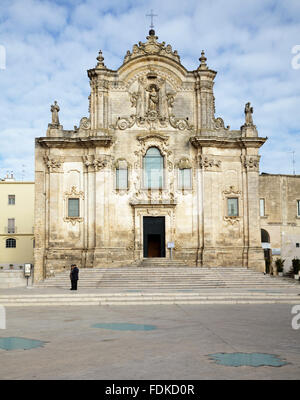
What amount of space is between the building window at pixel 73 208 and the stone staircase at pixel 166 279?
4.38m

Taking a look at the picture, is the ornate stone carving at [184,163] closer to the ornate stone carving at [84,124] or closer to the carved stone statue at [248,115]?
the carved stone statue at [248,115]

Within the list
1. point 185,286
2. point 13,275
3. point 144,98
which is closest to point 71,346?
point 185,286

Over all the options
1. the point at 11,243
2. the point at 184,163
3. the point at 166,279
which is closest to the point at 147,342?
the point at 166,279

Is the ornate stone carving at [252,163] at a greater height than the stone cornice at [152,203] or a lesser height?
greater

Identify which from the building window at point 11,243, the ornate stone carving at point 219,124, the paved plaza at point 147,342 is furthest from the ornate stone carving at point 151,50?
the building window at point 11,243

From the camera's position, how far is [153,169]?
35.3 meters

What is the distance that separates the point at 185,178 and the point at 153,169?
7.41 ft

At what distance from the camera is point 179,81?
3594 centimetres

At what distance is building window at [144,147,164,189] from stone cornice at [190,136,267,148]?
2574mm

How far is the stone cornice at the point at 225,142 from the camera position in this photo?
34.7 meters

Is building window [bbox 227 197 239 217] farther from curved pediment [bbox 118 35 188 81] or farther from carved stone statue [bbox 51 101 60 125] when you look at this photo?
carved stone statue [bbox 51 101 60 125]

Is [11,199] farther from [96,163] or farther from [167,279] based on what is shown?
[167,279]
